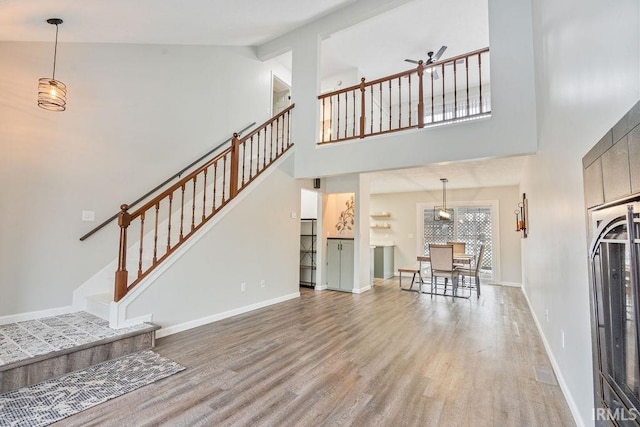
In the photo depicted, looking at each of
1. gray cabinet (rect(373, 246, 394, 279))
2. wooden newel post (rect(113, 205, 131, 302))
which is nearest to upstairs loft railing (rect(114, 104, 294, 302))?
wooden newel post (rect(113, 205, 131, 302))

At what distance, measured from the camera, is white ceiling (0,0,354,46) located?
10.0 feet

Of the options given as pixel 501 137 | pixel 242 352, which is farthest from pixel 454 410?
pixel 501 137

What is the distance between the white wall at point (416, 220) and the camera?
23.9 feet

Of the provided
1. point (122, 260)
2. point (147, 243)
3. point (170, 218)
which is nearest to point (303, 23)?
point (170, 218)

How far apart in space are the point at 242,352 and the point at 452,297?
14.4ft

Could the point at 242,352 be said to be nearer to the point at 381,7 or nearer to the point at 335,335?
the point at 335,335

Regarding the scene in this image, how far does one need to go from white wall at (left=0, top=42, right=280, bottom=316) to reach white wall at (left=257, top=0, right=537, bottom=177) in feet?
6.50

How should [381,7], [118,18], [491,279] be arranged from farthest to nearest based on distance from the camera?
1. [491,279]
2. [381,7]
3. [118,18]

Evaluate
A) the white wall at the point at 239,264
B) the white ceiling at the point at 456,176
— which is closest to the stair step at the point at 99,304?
the white wall at the point at 239,264

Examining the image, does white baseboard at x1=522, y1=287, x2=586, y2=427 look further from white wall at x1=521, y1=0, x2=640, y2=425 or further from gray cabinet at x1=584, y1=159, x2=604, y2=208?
gray cabinet at x1=584, y1=159, x2=604, y2=208

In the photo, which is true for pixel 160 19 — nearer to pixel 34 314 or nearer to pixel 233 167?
pixel 233 167

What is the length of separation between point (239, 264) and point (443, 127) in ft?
11.5

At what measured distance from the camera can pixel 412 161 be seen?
4.28 m

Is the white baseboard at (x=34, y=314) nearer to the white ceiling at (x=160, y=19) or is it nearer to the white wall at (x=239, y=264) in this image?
the white wall at (x=239, y=264)
